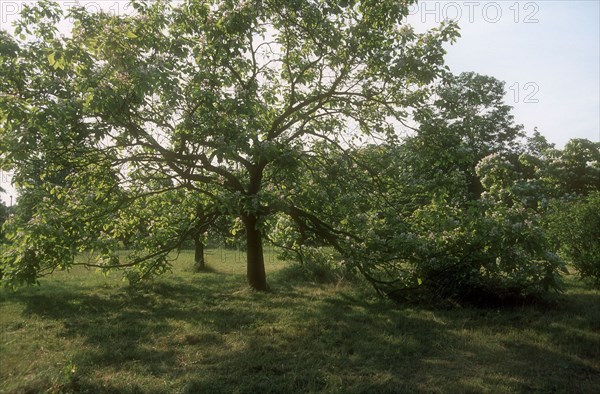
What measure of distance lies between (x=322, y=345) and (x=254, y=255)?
6.09 meters

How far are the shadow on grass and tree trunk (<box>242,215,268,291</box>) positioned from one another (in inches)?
47.8

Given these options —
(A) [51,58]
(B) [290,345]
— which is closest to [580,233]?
(B) [290,345]

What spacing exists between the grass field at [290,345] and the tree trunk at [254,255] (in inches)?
39.4

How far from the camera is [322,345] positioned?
8289 mm

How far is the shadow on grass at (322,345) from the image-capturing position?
6.49 meters

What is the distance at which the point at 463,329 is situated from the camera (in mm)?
9195

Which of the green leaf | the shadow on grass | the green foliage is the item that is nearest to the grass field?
the shadow on grass

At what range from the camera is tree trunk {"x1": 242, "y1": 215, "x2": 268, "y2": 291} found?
45.1 ft

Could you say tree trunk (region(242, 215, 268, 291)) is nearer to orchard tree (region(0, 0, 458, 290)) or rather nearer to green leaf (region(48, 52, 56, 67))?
orchard tree (region(0, 0, 458, 290))

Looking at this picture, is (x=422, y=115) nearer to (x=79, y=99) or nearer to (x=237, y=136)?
(x=237, y=136)

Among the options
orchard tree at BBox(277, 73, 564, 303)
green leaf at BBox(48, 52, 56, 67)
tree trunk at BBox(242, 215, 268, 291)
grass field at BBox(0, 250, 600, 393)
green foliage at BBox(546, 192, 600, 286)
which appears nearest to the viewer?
grass field at BBox(0, 250, 600, 393)

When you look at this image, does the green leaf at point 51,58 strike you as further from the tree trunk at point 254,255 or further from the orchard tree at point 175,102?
the tree trunk at point 254,255

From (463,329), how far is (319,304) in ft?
13.6

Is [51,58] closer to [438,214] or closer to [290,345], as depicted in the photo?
[290,345]
